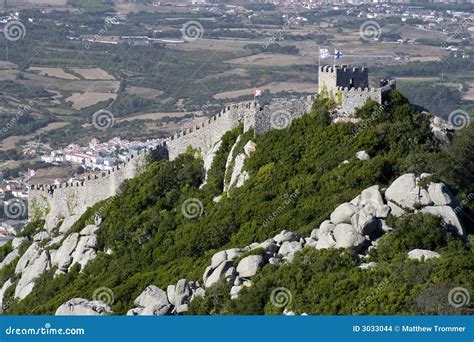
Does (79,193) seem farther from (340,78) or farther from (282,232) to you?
(282,232)

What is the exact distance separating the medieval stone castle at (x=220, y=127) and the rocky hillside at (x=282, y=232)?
498mm

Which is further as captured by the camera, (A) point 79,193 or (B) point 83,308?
(A) point 79,193

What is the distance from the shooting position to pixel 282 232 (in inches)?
1427

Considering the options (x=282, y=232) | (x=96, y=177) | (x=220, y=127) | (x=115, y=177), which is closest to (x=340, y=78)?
(x=220, y=127)

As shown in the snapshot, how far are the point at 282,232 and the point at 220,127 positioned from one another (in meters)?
10.8

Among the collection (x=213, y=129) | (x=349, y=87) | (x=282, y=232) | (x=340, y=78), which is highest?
(x=340, y=78)

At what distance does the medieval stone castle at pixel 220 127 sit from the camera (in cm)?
4225

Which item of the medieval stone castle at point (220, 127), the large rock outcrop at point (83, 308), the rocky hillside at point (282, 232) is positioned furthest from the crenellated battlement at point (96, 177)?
the large rock outcrop at point (83, 308)

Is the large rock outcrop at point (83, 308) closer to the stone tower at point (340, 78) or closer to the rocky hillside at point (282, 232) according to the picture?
the rocky hillside at point (282, 232)

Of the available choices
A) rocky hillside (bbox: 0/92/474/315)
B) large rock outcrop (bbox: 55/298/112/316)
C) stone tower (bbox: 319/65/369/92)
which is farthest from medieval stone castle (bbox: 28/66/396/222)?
large rock outcrop (bbox: 55/298/112/316)

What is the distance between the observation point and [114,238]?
4488 centimetres

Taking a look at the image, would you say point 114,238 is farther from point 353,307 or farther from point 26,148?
point 26,148

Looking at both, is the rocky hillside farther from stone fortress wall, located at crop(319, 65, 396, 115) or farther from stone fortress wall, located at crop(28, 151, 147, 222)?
stone fortress wall, located at crop(28, 151, 147, 222)

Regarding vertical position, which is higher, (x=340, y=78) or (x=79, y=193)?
(x=340, y=78)
